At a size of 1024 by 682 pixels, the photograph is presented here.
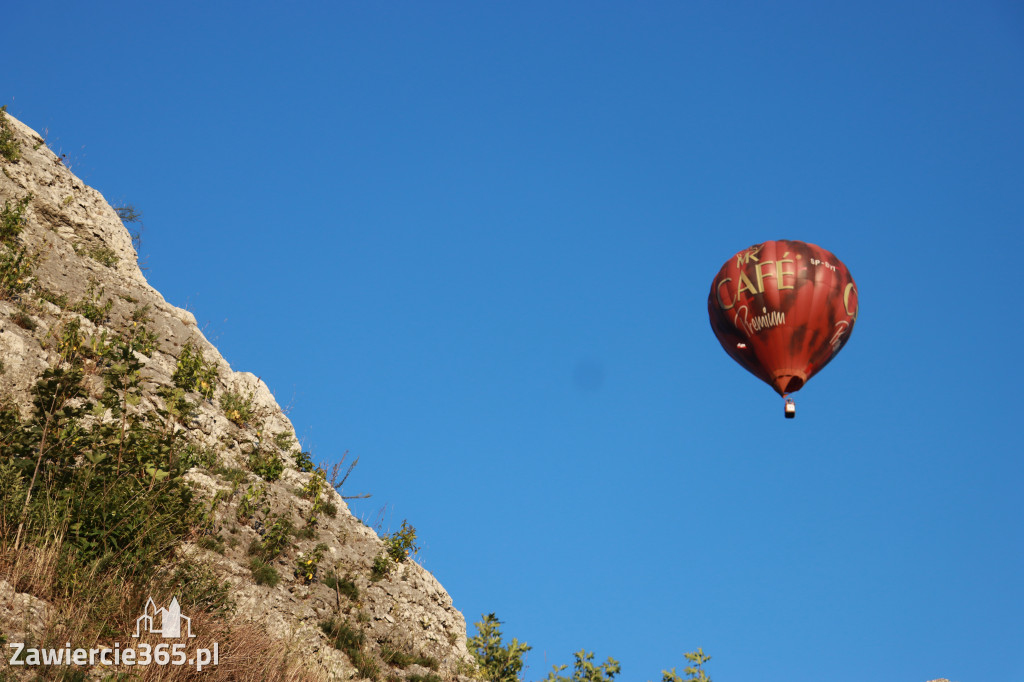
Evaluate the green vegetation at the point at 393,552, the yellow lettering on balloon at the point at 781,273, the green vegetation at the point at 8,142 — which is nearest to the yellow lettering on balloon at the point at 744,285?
the yellow lettering on balloon at the point at 781,273

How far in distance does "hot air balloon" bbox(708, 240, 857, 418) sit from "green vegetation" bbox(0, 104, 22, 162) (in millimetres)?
18857

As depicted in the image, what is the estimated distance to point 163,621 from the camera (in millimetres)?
8961

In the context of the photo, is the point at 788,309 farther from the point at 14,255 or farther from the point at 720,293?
the point at 14,255

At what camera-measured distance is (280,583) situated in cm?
1261

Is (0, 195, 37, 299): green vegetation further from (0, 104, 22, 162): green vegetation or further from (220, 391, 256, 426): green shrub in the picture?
(220, 391, 256, 426): green shrub

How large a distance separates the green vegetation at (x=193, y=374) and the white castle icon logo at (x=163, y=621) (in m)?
6.06

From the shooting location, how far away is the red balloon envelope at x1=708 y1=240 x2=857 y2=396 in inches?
894

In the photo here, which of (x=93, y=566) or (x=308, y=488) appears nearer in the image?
(x=93, y=566)

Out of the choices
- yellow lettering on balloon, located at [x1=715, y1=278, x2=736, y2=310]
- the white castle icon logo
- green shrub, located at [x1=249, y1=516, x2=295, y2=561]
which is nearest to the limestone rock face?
green shrub, located at [x1=249, y1=516, x2=295, y2=561]

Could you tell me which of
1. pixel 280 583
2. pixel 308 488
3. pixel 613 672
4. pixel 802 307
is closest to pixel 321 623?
pixel 280 583

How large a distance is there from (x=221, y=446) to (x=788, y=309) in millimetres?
15704

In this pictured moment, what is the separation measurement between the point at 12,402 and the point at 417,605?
747 cm

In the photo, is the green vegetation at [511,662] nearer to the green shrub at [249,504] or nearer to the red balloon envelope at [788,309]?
the green shrub at [249,504]

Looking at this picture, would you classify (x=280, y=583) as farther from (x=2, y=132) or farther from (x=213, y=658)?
(x=2, y=132)
